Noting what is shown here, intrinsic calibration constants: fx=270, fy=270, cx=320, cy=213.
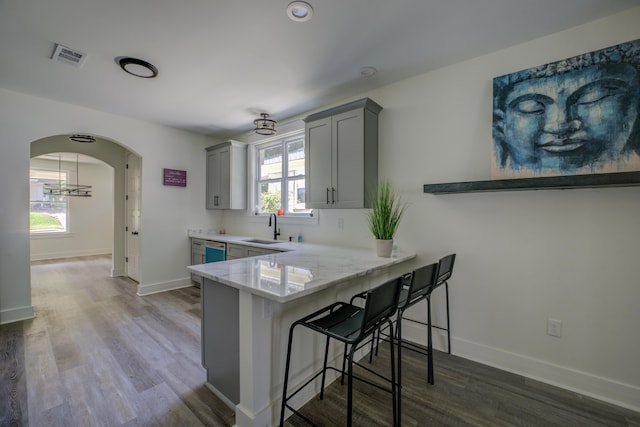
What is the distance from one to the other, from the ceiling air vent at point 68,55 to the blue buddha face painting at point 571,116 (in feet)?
12.0

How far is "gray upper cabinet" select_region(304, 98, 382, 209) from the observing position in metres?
2.86

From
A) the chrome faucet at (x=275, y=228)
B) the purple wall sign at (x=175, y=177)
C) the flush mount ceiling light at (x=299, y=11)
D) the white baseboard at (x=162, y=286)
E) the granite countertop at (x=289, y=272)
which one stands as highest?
the flush mount ceiling light at (x=299, y=11)

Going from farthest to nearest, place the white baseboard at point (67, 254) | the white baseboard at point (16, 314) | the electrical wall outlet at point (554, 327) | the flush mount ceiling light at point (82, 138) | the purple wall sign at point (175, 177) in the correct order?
1. the white baseboard at point (67, 254)
2. the flush mount ceiling light at point (82, 138)
3. the purple wall sign at point (175, 177)
4. the white baseboard at point (16, 314)
5. the electrical wall outlet at point (554, 327)

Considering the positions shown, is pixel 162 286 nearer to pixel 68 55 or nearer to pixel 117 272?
pixel 117 272

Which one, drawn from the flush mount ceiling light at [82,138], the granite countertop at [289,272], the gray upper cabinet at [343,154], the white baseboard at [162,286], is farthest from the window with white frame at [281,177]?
the flush mount ceiling light at [82,138]

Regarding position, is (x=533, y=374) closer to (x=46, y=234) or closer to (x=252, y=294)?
(x=252, y=294)

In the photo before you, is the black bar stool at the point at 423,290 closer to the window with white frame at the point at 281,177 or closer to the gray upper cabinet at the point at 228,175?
the window with white frame at the point at 281,177

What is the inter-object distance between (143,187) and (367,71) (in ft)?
12.2

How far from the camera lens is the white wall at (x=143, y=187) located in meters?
3.16

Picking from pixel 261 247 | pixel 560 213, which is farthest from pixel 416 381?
pixel 261 247

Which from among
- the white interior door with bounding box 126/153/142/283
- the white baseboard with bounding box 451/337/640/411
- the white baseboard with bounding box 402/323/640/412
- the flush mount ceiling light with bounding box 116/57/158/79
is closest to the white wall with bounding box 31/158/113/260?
the white interior door with bounding box 126/153/142/283

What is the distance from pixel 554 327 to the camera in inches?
82.7

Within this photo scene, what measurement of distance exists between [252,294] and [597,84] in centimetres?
273

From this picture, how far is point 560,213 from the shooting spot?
209 centimetres
